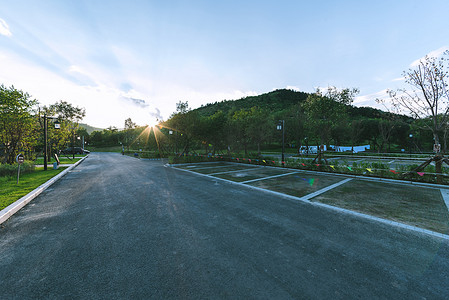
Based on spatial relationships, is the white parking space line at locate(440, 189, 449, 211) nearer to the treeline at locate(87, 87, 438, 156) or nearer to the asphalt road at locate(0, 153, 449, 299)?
the treeline at locate(87, 87, 438, 156)

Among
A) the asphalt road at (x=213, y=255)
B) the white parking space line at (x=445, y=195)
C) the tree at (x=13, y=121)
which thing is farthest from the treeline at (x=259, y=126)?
the tree at (x=13, y=121)

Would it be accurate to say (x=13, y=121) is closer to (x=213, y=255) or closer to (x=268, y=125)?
(x=213, y=255)

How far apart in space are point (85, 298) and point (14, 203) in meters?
6.82

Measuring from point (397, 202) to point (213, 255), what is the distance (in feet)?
26.4

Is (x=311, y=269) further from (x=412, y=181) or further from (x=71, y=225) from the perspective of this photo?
(x=412, y=181)

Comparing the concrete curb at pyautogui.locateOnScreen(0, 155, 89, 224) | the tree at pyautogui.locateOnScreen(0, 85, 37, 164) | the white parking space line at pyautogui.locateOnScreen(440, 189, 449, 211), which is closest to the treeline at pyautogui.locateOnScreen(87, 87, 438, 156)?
the white parking space line at pyautogui.locateOnScreen(440, 189, 449, 211)

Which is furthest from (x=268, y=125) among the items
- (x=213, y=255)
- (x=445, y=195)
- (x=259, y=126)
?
(x=213, y=255)

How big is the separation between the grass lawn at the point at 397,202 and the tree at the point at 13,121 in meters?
22.8

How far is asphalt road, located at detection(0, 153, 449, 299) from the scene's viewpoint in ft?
8.88

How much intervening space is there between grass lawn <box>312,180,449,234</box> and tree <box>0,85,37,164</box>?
22.8m

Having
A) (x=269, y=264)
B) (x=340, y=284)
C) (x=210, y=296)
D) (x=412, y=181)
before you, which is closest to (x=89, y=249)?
(x=210, y=296)

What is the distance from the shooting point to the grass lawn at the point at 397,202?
17.5 feet

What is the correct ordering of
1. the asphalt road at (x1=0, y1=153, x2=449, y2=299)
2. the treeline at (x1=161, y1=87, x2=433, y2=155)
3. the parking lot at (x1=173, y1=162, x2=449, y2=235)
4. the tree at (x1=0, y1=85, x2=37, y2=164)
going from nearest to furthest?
the asphalt road at (x1=0, y1=153, x2=449, y2=299), the parking lot at (x1=173, y1=162, x2=449, y2=235), the tree at (x1=0, y1=85, x2=37, y2=164), the treeline at (x1=161, y1=87, x2=433, y2=155)

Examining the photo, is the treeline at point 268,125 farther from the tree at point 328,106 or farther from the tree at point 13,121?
the tree at point 13,121
